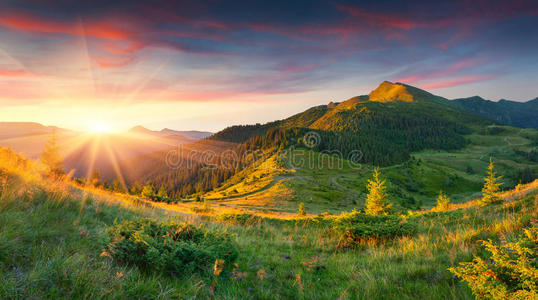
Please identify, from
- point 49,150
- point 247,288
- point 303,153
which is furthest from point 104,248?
point 303,153

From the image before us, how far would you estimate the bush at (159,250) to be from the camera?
13.5 ft

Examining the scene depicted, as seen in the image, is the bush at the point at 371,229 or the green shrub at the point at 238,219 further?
the green shrub at the point at 238,219

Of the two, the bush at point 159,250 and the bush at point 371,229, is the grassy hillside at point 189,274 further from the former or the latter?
the bush at point 371,229

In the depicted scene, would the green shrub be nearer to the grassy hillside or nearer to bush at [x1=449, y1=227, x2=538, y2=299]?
the grassy hillside

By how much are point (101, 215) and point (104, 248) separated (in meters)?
3.17

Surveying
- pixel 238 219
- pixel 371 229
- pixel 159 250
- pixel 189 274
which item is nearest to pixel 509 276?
pixel 371 229

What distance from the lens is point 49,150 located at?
53.0 meters

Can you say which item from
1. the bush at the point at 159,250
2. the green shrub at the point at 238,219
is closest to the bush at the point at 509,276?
the bush at the point at 159,250

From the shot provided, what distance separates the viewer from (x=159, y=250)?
4.29m

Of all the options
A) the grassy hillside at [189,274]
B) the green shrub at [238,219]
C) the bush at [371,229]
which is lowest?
the green shrub at [238,219]

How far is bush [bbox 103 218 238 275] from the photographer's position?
4121mm

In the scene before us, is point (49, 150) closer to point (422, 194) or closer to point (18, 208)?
point (18, 208)

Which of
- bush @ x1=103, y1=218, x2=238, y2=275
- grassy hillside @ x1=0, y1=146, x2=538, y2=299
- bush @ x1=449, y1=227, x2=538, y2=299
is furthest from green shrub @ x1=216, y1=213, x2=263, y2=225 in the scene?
bush @ x1=449, y1=227, x2=538, y2=299

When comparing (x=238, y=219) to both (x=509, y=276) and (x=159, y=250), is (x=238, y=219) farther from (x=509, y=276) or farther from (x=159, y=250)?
(x=509, y=276)
